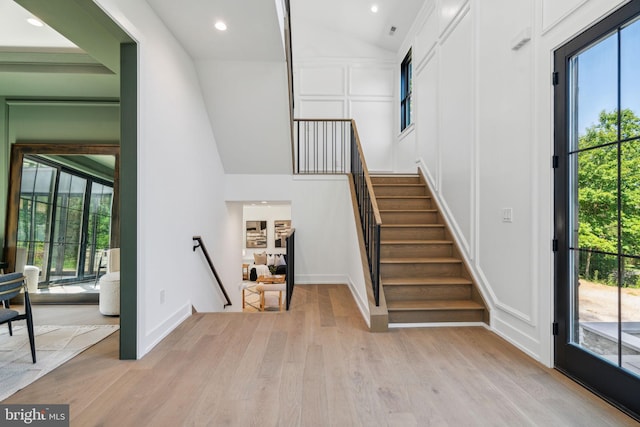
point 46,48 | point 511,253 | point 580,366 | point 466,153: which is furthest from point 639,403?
point 46,48

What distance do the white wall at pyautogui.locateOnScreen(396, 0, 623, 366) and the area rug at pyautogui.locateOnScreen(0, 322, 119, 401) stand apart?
375 centimetres

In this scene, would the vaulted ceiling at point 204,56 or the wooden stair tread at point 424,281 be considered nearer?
the vaulted ceiling at point 204,56

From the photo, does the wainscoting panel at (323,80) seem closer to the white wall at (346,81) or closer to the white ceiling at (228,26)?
the white wall at (346,81)

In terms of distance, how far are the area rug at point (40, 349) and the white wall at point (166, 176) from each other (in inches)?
25.2

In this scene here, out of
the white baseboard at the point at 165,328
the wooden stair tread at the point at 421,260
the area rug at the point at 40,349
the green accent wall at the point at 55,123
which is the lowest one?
the area rug at the point at 40,349

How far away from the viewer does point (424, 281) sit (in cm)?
333

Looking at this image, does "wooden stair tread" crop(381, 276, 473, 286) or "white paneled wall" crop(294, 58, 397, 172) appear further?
"white paneled wall" crop(294, 58, 397, 172)

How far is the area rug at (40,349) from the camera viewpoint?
2029 millimetres

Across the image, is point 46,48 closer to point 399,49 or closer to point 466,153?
point 466,153

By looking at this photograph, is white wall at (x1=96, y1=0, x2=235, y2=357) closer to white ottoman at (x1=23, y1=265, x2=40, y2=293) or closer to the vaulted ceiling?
the vaulted ceiling

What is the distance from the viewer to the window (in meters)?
6.05

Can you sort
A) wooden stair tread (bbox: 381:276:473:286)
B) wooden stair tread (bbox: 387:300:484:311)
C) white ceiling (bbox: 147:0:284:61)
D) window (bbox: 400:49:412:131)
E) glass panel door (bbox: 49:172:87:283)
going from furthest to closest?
1. window (bbox: 400:49:412:131)
2. glass panel door (bbox: 49:172:87:283)
3. wooden stair tread (bbox: 381:276:473:286)
4. wooden stair tread (bbox: 387:300:484:311)
5. white ceiling (bbox: 147:0:284:61)

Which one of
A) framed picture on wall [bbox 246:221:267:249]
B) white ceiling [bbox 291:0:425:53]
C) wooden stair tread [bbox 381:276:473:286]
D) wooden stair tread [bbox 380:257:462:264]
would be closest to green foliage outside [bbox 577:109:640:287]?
wooden stair tread [bbox 381:276:473:286]

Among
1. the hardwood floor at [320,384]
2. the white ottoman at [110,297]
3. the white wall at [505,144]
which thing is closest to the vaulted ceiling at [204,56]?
the white wall at [505,144]
